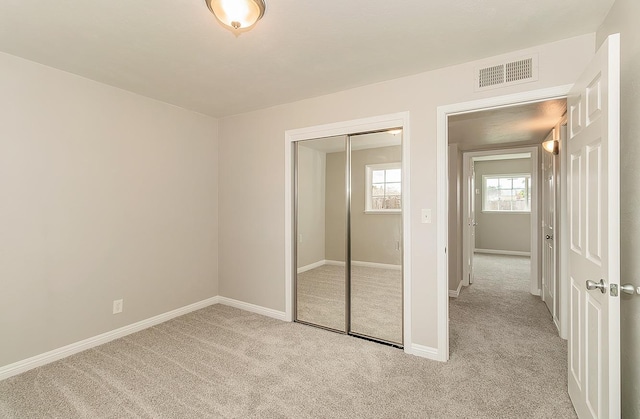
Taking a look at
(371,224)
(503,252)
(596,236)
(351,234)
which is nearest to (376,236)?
(371,224)

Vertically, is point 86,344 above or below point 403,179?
below

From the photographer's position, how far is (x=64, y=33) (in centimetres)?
Result: 198

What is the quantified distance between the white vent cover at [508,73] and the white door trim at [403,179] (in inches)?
24.3

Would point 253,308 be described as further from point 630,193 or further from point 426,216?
point 630,193

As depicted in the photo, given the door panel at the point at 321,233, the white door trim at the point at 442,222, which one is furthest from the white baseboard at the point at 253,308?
the white door trim at the point at 442,222

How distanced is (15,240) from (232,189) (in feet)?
6.65

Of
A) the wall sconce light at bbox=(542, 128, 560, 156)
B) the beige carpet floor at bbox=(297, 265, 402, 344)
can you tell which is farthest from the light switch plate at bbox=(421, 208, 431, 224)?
the wall sconce light at bbox=(542, 128, 560, 156)

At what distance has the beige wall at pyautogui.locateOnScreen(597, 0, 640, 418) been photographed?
143cm

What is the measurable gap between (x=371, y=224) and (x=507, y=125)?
230cm

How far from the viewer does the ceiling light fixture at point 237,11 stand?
1535 mm

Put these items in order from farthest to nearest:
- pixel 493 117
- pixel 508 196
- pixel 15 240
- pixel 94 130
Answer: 1. pixel 508 196
2. pixel 493 117
3. pixel 94 130
4. pixel 15 240

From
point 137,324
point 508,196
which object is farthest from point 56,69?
point 508,196

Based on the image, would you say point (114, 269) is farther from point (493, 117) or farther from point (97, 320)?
point (493, 117)

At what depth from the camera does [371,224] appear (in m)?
3.02
